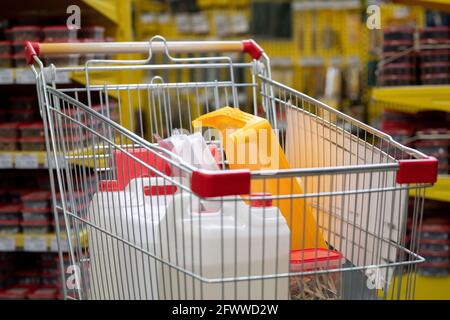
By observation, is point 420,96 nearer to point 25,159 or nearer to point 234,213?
point 25,159

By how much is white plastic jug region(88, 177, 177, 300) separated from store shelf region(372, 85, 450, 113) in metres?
1.76

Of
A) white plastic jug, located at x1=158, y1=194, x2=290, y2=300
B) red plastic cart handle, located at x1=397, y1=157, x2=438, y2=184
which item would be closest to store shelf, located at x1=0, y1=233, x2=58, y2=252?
white plastic jug, located at x1=158, y1=194, x2=290, y2=300

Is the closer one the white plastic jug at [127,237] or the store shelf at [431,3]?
the white plastic jug at [127,237]

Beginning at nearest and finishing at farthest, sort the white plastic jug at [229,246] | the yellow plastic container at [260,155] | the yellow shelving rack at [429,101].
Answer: the white plastic jug at [229,246]
the yellow plastic container at [260,155]
the yellow shelving rack at [429,101]

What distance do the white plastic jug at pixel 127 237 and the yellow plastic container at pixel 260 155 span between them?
7.7 inches

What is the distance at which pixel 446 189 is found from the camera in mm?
2797

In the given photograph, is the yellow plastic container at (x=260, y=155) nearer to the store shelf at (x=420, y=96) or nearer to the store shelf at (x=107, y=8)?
the store shelf at (x=107, y=8)

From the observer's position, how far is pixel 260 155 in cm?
151

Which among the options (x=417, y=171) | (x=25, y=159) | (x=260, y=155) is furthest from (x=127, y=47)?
(x=25, y=159)

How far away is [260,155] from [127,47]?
0.47 meters

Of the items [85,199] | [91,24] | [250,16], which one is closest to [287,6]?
[250,16]

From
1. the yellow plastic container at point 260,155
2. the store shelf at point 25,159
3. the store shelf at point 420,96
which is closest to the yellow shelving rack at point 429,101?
the store shelf at point 420,96

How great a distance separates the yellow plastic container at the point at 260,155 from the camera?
1.48 metres
